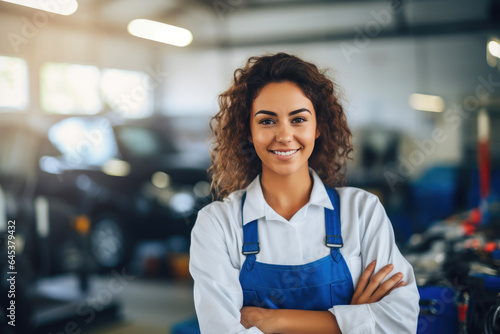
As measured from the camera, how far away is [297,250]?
1356 millimetres

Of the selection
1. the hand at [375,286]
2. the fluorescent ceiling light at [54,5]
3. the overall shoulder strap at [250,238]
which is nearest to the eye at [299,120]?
the overall shoulder strap at [250,238]

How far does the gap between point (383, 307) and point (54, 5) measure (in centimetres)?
251

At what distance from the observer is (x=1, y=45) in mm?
2557

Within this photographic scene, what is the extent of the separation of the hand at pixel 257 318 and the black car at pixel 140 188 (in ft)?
6.70

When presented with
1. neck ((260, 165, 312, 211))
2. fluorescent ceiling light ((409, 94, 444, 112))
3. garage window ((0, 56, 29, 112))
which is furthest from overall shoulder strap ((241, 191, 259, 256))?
fluorescent ceiling light ((409, 94, 444, 112))

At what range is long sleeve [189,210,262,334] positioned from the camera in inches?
48.4

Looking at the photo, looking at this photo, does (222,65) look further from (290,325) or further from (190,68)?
(290,325)

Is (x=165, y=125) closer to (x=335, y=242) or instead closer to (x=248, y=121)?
(x=248, y=121)

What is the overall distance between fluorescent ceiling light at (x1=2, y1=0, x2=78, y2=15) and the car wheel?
1.41 meters

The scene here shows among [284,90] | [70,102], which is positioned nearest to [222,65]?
[70,102]

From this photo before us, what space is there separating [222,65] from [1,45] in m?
1.43

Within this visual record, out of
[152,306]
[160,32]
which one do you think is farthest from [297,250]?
[160,32]

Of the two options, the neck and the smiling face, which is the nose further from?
the neck

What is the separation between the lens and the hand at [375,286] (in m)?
1.27
